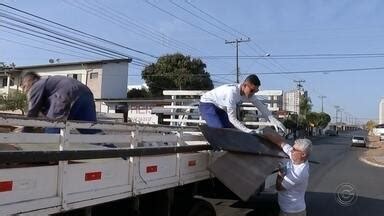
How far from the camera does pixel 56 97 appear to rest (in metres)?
5.93

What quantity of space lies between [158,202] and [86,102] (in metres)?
1.42

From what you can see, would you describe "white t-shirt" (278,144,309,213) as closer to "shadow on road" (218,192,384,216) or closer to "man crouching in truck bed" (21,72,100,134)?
"shadow on road" (218,192,384,216)

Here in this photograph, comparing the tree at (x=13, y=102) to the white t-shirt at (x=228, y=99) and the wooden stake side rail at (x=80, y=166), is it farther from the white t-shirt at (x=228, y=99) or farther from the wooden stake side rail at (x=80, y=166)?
the wooden stake side rail at (x=80, y=166)

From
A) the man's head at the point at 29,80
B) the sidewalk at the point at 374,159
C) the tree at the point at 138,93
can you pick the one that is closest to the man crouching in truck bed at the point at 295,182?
the man's head at the point at 29,80

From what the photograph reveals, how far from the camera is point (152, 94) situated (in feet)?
210

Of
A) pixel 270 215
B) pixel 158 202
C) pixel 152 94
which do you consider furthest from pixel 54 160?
pixel 152 94

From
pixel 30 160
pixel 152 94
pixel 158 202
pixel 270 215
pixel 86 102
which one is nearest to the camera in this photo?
pixel 30 160

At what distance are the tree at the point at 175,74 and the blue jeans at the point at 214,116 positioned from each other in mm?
54090

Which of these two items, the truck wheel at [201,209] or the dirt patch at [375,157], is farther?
the dirt patch at [375,157]

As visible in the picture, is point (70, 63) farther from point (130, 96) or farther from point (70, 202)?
point (70, 202)

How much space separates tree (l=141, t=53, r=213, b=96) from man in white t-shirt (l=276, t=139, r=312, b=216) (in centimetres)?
5564

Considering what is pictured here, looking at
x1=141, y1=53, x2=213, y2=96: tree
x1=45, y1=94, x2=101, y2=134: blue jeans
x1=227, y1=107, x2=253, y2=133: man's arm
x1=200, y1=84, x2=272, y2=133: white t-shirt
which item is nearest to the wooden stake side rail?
x1=45, y1=94, x2=101, y2=134: blue jeans

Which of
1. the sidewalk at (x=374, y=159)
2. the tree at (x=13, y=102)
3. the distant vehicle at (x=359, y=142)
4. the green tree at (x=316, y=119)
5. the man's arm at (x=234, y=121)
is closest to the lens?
the man's arm at (x=234, y=121)

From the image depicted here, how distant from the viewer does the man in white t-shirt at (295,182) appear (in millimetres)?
6137
